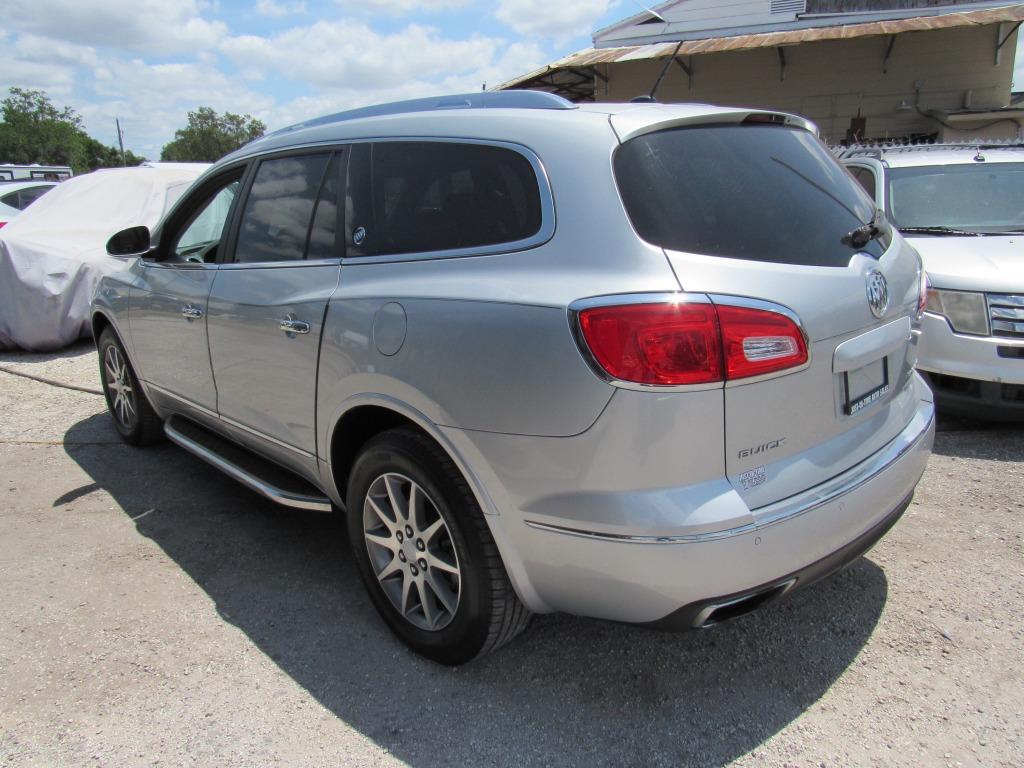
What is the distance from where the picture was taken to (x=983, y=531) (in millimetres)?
3480

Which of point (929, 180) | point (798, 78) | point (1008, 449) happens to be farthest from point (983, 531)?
point (798, 78)

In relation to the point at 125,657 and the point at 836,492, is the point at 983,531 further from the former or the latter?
the point at 125,657

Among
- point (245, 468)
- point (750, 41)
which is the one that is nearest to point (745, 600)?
point (245, 468)

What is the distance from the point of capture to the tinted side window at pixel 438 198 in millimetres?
2332

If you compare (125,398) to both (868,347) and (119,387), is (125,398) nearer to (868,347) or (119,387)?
(119,387)

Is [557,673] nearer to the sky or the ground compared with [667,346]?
nearer to the ground

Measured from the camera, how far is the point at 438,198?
101 inches

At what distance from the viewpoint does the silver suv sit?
1.98 m

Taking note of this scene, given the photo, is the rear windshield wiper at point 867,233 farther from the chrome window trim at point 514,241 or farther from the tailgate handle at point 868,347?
the chrome window trim at point 514,241

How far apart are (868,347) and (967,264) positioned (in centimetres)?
283

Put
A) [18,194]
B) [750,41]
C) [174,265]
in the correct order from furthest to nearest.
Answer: [750,41]
[18,194]
[174,265]

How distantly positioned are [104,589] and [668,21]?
62.4 feet

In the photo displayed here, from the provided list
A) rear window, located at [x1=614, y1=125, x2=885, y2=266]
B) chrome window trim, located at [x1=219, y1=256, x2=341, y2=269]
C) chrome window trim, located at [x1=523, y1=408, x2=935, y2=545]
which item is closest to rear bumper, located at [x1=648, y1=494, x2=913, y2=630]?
chrome window trim, located at [x1=523, y1=408, x2=935, y2=545]

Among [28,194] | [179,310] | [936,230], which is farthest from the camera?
[28,194]
